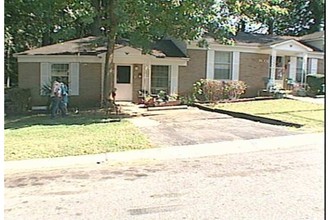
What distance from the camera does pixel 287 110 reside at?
17.4 m

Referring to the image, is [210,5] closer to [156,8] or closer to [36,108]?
[156,8]

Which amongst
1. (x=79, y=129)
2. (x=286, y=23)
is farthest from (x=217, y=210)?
(x=286, y=23)

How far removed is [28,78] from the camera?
2114 centimetres

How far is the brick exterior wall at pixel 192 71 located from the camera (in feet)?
74.5

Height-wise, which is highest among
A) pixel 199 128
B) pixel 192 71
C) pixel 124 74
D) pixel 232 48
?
pixel 232 48

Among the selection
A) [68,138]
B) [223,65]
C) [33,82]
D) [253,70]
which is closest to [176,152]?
[68,138]

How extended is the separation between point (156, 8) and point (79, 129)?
5.73 metres

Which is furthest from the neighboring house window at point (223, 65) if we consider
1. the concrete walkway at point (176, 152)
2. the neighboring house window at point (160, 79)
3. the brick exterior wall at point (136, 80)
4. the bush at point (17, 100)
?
the concrete walkway at point (176, 152)

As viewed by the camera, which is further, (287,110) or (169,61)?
(169,61)

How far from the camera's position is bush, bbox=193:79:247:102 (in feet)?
72.6

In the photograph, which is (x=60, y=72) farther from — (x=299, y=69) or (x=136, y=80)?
(x=299, y=69)

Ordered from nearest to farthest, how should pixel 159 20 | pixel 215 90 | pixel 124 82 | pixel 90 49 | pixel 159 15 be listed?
pixel 159 15 → pixel 159 20 → pixel 90 49 → pixel 215 90 → pixel 124 82

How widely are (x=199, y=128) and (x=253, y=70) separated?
11618 mm

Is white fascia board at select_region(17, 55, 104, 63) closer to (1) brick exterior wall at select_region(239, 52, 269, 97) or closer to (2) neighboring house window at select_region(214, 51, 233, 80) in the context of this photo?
(2) neighboring house window at select_region(214, 51, 233, 80)
